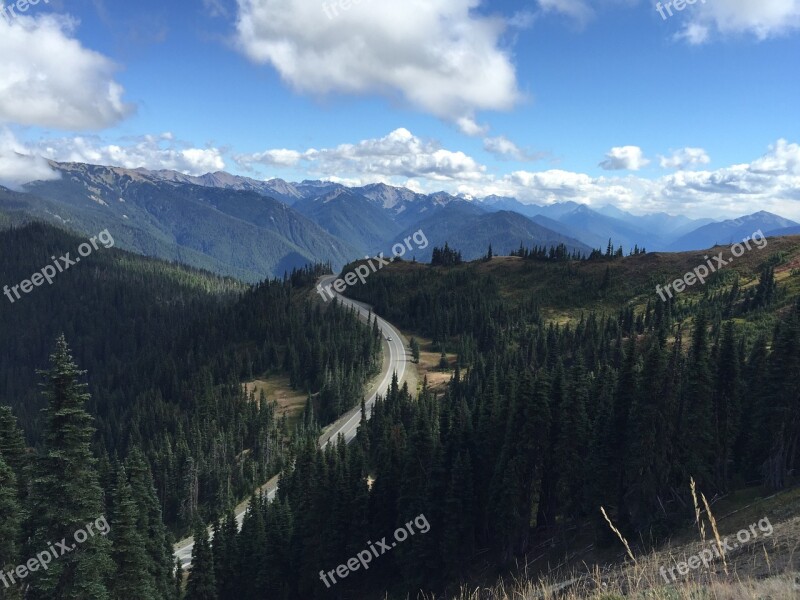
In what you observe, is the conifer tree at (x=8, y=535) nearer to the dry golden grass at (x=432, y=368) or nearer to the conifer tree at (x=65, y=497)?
the conifer tree at (x=65, y=497)

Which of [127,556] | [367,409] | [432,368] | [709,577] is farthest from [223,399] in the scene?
[709,577]

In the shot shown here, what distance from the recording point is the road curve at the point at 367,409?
86562 mm

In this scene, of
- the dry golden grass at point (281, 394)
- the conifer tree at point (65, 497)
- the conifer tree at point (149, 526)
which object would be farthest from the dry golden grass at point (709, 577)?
the dry golden grass at point (281, 394)

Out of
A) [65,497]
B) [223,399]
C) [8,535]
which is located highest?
[65,497]

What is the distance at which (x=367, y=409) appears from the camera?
119 metres

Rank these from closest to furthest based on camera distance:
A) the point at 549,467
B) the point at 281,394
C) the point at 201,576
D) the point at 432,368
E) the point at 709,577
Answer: the point at 709,577 → the point at 549,467 → the point at 201,576 → the point at 281,394 → the point at 432,368

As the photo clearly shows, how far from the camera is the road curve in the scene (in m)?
86.6

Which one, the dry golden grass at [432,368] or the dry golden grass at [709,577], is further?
the dry golden grass at [432,368]

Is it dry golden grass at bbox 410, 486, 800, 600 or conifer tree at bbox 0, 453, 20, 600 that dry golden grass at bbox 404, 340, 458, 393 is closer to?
dry golden grass at bbox 410, 486, 800, 600

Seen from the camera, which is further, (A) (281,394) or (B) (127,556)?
(A) (281,394)

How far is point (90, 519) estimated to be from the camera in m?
23.1

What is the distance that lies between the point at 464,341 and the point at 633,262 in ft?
266

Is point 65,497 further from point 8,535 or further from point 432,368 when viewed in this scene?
point 432,368

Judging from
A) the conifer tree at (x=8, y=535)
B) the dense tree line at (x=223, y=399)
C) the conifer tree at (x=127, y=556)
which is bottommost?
the dense tree line at (x=223, y=399)
